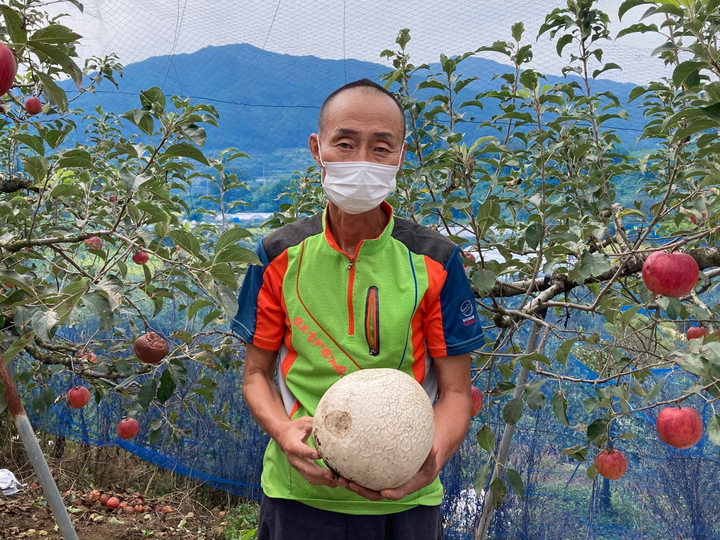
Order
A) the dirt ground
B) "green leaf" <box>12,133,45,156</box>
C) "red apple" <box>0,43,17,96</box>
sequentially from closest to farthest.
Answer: "red apple" <box>0,43,17,96</box> → "green leaf" <box>12,133,45,156</box> → the dirt ground

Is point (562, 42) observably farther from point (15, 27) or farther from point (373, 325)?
point (15, 27)

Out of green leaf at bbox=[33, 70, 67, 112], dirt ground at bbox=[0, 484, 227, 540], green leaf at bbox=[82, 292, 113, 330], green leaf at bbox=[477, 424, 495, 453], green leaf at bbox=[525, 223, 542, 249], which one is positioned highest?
green leaf at bbox=[33, 70, 67, 112]

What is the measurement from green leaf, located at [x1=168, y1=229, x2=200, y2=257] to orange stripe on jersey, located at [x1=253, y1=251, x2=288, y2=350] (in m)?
0.19

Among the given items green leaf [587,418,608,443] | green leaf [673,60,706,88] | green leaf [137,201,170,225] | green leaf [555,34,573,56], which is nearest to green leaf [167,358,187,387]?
green leaf [137,201,170,225]

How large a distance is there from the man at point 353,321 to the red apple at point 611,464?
968 mm

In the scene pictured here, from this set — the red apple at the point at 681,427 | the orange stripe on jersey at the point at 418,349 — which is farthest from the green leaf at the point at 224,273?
the red apple at the point at 681,427

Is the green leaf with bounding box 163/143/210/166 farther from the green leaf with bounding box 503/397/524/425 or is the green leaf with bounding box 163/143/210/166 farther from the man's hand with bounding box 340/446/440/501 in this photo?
the green leaf with bounding box 503/397/524/425

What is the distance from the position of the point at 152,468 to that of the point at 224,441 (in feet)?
2.00

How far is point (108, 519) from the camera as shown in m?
3.91

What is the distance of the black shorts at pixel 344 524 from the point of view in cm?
143

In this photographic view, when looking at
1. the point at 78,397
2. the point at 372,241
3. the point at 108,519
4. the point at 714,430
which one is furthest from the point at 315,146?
the point at 108,519

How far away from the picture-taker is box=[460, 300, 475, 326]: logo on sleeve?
4.81ft

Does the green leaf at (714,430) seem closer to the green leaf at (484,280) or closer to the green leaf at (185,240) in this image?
the green leaf at (484,280)

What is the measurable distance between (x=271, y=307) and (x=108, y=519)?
3139mm
